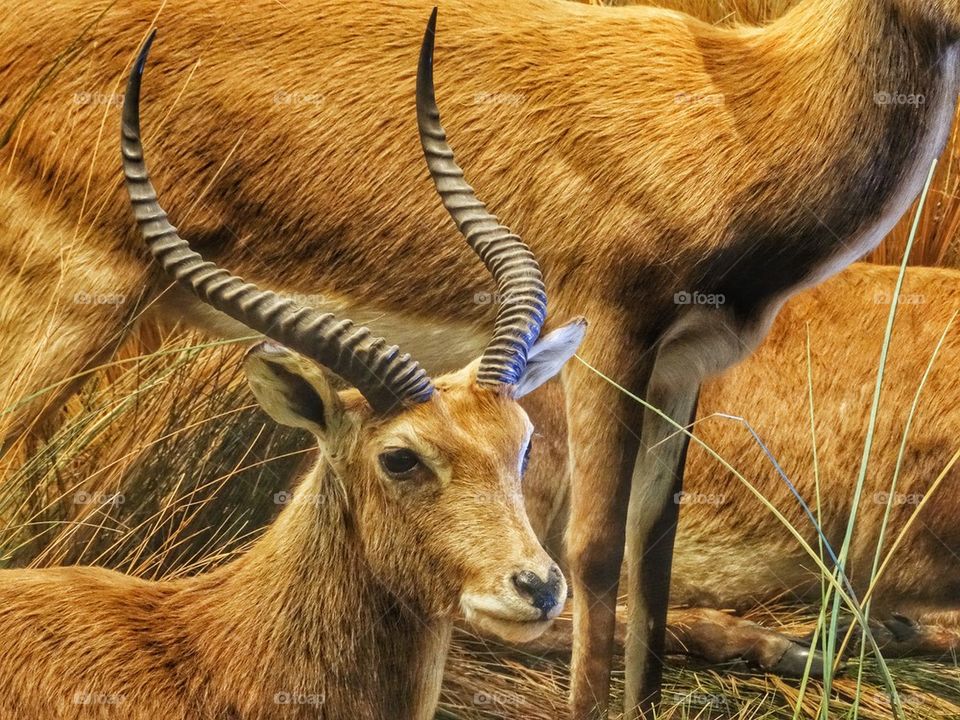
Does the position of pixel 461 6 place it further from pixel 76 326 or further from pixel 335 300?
pixel 76 326

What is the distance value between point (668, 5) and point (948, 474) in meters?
1.22

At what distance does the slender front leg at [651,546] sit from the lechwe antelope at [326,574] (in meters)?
0.65

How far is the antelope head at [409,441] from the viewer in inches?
81.7

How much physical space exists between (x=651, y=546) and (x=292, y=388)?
3.45ft

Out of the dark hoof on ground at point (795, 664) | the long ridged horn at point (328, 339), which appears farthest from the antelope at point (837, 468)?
the long ridged horn at point (328, 339)

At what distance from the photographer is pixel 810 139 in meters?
2.70

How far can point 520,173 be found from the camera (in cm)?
274

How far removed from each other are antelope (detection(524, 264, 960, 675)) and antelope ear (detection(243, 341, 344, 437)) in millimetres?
1137

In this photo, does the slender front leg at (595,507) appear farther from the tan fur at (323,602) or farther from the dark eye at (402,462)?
the dark eye at (402,462)

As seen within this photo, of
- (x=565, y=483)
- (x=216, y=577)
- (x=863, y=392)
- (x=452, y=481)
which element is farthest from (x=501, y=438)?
(x=863, y=392)

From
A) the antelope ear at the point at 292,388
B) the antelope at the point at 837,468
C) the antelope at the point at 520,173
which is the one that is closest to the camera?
the antelope ear at the point at 292,388

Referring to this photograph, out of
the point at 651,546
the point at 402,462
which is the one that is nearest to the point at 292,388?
the point at 402,462

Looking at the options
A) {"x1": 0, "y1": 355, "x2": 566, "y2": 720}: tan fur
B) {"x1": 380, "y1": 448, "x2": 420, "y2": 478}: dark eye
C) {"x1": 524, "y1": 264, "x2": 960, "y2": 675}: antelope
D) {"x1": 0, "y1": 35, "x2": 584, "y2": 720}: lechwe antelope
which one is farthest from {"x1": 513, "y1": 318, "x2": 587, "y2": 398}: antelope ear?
{"x1": 524, "y1": 264, "x2": 960, "y2": 675}: antelope

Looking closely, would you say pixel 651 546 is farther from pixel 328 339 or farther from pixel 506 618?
pixel 328 339
